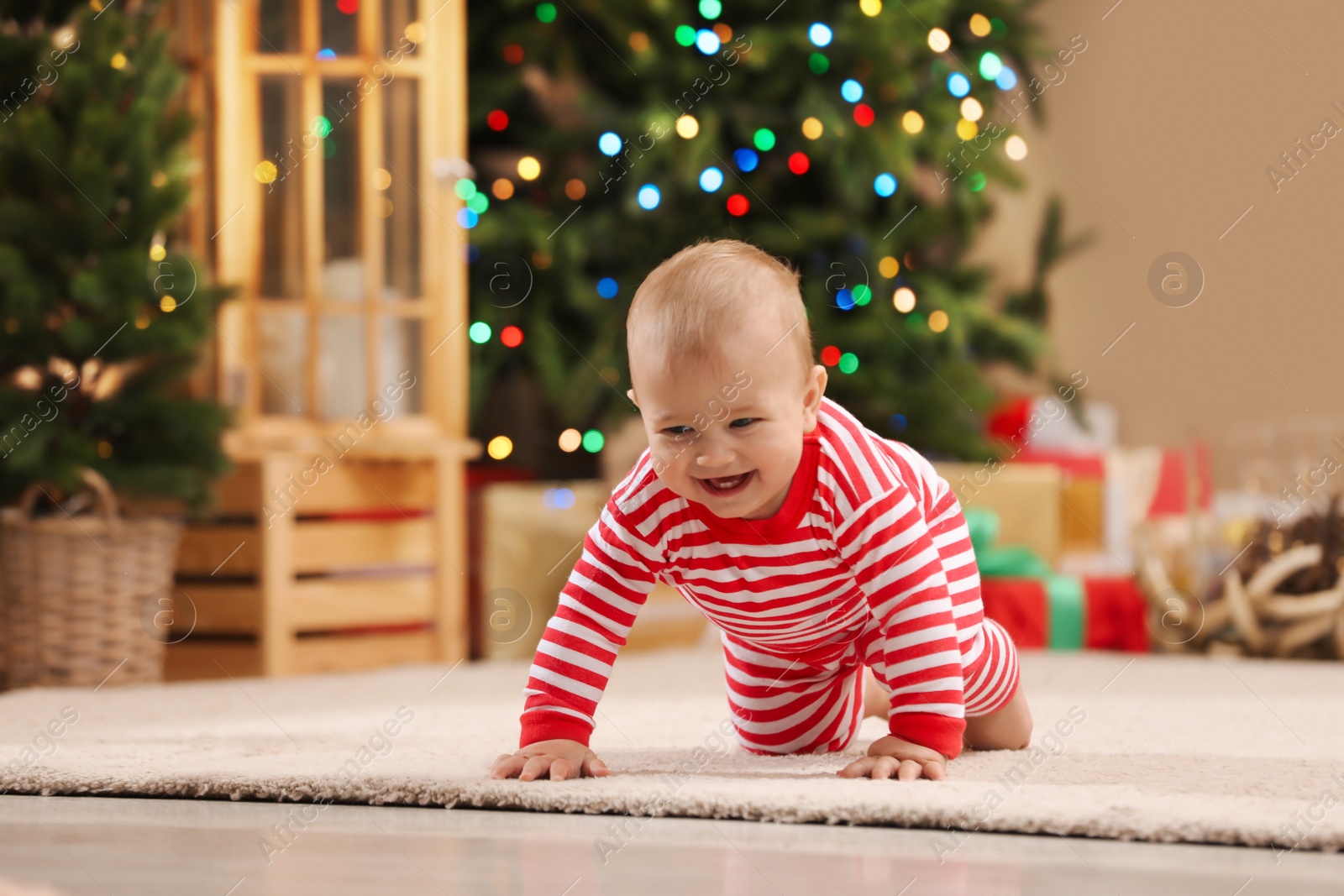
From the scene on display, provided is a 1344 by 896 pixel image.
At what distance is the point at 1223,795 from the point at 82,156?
1611 mm

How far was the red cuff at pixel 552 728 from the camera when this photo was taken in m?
1.07

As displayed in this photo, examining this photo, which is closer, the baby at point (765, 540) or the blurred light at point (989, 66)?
the baby at point (765, 540)

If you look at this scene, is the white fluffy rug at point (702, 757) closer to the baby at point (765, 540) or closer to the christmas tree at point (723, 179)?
the baby at point (765, 540)

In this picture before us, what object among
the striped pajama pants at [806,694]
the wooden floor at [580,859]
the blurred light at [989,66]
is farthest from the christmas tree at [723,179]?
the wooden floor at [580,859]

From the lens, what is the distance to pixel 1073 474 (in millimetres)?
2994

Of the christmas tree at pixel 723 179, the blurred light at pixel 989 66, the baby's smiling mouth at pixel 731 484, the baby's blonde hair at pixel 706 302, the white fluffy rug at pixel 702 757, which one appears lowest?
the white fluffy rug at pixel 702 757

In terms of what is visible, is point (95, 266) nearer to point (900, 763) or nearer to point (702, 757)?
point (702, 757)

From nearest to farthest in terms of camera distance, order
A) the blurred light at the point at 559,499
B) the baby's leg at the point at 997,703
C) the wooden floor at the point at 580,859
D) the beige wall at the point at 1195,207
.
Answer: the wooden floor at the point at 580,859 → the baby's leg at the point at 997,703 → the blurred light at the point at 559,499 → the beige wall at the point at 1195,207

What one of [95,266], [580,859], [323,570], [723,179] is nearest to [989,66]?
[723,179]

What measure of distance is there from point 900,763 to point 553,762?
A: 0.27 meters

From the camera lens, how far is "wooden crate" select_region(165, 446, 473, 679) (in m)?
2.10

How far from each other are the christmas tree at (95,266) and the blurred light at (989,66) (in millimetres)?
1725

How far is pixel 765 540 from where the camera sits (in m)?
1.08

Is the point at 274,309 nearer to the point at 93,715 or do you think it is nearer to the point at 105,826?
the point at 93,715
